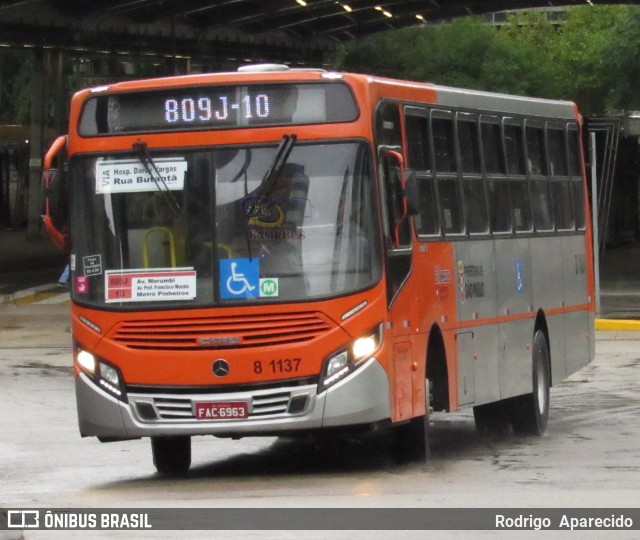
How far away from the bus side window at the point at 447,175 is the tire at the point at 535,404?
2.30 meters

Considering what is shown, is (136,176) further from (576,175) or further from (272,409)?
(576,175)

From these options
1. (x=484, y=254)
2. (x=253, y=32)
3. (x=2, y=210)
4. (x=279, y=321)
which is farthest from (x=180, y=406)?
(x=2, y=210)

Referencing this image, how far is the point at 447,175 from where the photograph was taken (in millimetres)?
13539

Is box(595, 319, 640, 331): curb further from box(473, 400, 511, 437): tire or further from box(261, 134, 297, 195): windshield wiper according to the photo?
box(261, 134, 297, 195): windshield wiper

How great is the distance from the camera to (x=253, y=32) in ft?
192

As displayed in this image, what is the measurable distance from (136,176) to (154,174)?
13 centimetres

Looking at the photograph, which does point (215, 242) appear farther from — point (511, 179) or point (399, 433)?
point (511, 179)

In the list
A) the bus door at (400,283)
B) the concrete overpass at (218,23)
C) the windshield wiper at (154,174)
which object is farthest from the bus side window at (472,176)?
the concrete overpass at (218,23)

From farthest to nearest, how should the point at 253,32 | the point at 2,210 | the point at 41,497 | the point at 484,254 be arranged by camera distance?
1. the point at 2,210
2. the point at 253,32
3. the point at 484,254
4. the point at 41,497

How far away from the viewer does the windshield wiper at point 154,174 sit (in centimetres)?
1179

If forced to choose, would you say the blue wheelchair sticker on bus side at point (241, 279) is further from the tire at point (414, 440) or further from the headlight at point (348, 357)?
the tire at point (414, 440)

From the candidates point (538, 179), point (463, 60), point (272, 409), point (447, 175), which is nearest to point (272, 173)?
point (272, 409)

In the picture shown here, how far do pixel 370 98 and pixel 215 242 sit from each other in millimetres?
1440

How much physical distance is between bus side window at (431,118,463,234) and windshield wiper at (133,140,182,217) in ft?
7.94
